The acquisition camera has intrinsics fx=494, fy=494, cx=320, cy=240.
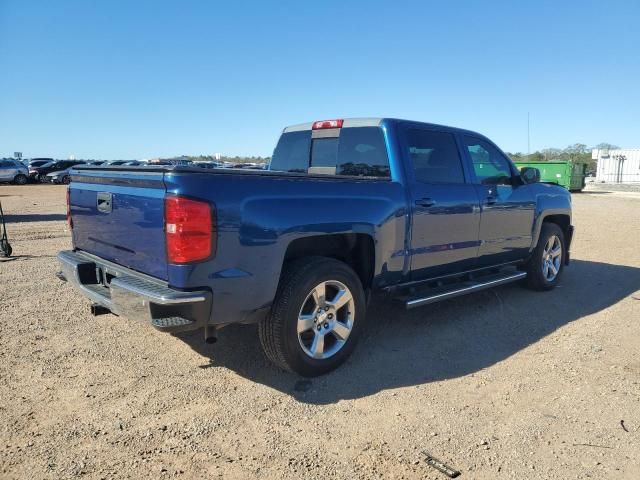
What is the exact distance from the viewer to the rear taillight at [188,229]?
295 cm

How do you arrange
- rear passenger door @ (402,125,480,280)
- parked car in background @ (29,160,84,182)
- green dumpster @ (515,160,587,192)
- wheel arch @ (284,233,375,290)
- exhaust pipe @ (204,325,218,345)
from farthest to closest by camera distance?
parked car in background @ (29,160,84,182)
green dumpster @ (515,160,587,192)
rear passenger door @ (402,125,480,280)
wheel arch @ (284,233,375,290)
exhaust pipe @ (204,325,218,345)

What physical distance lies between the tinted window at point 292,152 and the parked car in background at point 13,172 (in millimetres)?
33677

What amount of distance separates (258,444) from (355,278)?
149 cm

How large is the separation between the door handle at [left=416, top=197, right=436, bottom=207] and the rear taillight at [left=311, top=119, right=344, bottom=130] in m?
1.15

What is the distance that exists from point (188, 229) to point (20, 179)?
3674 centimetres

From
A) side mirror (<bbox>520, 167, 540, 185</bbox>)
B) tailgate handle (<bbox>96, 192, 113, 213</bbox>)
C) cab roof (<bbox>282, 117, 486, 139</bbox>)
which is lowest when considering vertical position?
tailgate handle (<bbox>96, 192, 113, 213</bbox>)

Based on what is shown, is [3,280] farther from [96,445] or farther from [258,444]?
[258,444]

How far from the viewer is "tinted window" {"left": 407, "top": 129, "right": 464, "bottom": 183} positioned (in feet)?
15.0

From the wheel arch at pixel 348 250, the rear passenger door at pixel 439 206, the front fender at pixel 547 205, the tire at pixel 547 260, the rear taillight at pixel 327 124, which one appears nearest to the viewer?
the wheel arch at pixel 348 250

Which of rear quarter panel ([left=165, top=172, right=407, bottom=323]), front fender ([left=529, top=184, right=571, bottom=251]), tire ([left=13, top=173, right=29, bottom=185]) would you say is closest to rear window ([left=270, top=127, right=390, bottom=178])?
rear quarter panel ([left=165, top=172, right=407, bottom=323])

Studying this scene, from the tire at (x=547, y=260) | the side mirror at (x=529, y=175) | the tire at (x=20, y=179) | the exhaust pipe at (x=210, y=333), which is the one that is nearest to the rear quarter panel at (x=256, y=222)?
the exhaust pipe at (x=210, y=333)

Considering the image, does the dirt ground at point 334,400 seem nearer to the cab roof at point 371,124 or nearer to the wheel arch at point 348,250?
the wheel arch at point 348,250

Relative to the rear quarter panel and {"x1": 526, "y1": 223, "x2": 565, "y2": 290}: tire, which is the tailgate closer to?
the rear quarter panel

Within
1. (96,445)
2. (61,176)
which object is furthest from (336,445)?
(61,176)
